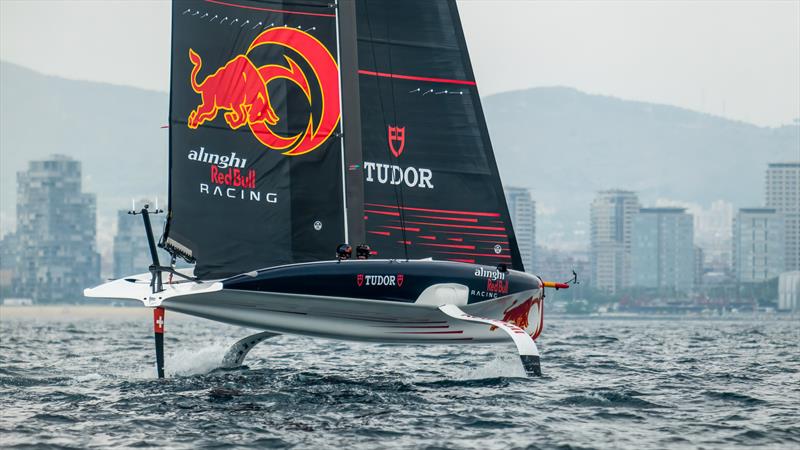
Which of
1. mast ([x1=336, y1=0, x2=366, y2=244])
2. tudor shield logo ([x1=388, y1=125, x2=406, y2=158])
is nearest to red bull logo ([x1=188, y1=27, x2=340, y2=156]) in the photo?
mast ([x1=336, y1=0, x2=366, y2=244])

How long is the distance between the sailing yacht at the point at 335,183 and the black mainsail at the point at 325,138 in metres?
0.02

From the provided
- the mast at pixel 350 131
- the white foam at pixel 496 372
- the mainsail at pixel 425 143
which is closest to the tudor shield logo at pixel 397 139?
the mainsail at pixel 425 143

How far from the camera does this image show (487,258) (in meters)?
21.1

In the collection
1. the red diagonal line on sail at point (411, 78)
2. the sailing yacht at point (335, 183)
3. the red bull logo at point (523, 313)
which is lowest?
the red bull logo at point (523, 313)

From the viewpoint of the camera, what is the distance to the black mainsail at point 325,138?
65.8ft

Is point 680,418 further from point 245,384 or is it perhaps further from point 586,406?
point 245,384

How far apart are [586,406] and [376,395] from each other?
10.2 ft

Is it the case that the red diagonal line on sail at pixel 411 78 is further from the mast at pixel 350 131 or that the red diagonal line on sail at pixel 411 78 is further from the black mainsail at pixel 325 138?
the mast at pixel 350 131

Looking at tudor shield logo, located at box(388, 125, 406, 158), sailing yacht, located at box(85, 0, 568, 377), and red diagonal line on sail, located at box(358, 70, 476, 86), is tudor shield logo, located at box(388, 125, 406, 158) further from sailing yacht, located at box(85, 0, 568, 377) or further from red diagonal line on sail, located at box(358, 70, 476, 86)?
red diagonal line on sail, located at box(358, 70, 476, 86)

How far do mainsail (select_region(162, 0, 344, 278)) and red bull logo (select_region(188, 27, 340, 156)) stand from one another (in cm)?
2

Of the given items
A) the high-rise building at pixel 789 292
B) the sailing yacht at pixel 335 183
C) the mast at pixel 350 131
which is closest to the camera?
the sailing yacht at pixel 335 183

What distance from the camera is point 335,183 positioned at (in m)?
20.4

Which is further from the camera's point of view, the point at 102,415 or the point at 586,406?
the point at 586,406

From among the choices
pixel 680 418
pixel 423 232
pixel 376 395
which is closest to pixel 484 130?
pixel 423 232
